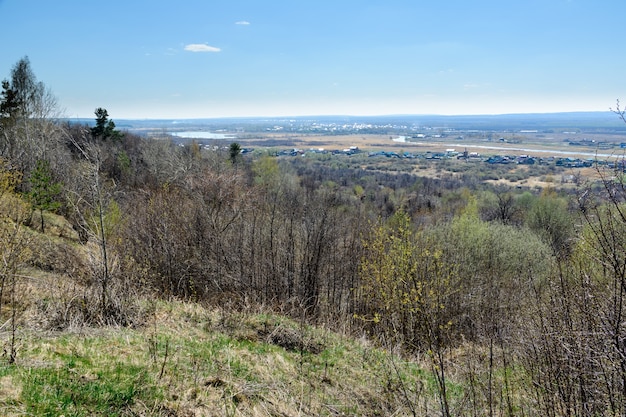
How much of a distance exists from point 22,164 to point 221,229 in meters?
19.8

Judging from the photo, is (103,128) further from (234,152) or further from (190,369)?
(190,369)

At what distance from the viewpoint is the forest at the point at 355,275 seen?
5.10 m

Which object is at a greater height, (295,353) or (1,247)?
(1,247)

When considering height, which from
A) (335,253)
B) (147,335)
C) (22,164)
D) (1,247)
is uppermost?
(22,164)

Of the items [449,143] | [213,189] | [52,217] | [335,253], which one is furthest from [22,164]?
[449,143]

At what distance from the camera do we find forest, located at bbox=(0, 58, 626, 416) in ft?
16.7

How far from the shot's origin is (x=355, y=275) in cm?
1859

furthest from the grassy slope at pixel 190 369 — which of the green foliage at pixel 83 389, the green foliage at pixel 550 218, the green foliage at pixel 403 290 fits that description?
the green foliage at pixel 550 218

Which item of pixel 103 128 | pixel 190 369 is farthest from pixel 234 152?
pixel 190 369

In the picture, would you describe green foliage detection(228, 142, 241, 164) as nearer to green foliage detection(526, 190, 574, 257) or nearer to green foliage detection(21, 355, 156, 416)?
green foliage detection(526, 190, 574, 257)

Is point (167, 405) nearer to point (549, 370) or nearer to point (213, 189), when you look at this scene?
point (549, 370)

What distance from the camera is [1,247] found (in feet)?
32.7

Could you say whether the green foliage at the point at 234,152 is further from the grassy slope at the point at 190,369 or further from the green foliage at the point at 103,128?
the grassy slope at the point at 190,369

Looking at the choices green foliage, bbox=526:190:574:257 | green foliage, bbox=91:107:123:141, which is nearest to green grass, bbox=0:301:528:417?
green foliage, bbox=526:190:574:257
